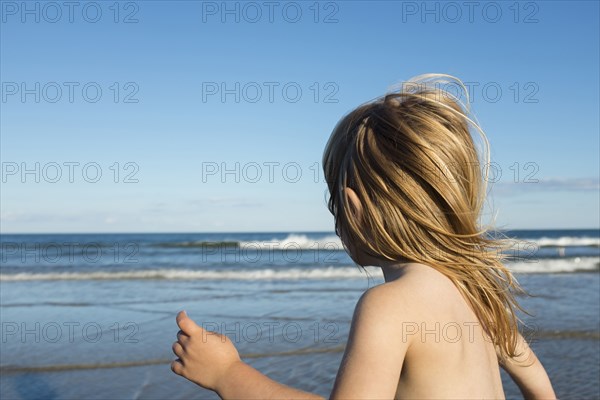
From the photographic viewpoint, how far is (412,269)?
1521mm

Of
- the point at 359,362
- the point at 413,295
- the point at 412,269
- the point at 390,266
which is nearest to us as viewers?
the point at 359,362

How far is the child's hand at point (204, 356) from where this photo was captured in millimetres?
1489

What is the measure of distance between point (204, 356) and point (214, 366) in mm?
38

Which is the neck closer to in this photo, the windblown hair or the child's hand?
the windblown hair

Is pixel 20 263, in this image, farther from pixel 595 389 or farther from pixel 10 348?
pixel 595 389

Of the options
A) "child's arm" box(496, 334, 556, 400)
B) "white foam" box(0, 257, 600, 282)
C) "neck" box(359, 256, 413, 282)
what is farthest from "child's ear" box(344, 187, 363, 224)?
"white foam" box(0, 257, 600, 282)

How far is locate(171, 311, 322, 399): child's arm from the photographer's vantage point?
4.66 ft

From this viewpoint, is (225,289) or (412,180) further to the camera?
(225,289)

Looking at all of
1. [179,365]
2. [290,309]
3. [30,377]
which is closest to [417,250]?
[179,365]

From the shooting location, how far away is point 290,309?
875 cm

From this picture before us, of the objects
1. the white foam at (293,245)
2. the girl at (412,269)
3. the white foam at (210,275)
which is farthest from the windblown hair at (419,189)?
the white foam at (293,245)

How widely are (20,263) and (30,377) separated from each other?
53.6ft

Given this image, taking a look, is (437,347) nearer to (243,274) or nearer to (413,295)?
(413,295)

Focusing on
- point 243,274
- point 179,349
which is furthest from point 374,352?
point 243,274
